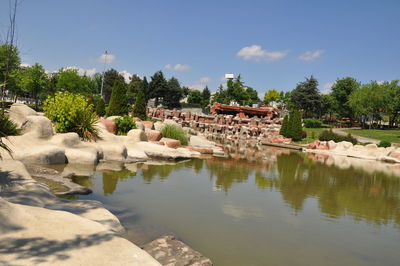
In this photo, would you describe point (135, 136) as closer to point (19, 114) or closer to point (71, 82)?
point (19, 114)

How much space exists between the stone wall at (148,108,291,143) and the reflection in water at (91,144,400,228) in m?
24.9

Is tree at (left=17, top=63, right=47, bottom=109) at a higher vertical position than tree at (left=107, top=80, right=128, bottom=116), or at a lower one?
higher

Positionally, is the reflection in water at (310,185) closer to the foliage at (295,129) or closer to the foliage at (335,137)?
the foliage at (335,137)

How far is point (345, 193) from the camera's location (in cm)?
1050

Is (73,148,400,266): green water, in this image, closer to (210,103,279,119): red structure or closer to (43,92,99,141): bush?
(43,92,99,141): bush

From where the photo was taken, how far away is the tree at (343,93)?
66.4m

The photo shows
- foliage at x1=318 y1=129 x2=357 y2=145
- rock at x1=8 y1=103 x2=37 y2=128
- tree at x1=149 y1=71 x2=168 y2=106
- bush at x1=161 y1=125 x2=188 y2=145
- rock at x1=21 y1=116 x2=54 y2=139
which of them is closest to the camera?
rock at x1=21 y1=116 x2=54 y2=139

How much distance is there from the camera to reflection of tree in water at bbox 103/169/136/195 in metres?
8.21

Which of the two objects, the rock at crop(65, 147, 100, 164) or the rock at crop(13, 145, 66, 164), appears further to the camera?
the rock at crop(65, 147, 100, 164)

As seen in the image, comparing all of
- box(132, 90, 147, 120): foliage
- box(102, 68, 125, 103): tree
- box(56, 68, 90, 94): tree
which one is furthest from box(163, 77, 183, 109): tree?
box(132, 90, 147, 120): foliage

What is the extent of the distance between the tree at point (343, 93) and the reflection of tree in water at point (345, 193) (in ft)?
186

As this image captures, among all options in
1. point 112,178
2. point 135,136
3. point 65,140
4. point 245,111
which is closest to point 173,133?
point 135,136

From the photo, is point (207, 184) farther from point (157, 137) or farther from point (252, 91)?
point (252, 91)

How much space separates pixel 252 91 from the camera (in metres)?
102
